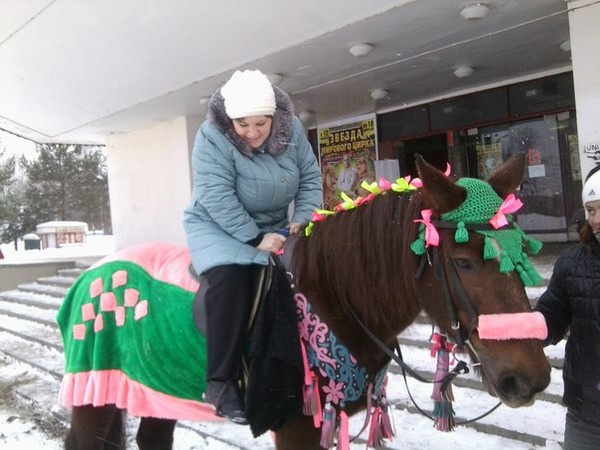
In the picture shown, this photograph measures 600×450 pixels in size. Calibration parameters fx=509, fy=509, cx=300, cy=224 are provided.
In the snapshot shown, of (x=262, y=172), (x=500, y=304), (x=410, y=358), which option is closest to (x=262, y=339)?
(x=262, y=172)

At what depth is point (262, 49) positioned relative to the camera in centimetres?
713

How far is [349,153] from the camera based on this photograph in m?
11.2

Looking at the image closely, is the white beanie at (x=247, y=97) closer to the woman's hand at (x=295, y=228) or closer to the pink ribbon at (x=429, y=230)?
the woman's hand at (x=295, y=228)

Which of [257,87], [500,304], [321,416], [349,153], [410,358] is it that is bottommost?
[410,358]

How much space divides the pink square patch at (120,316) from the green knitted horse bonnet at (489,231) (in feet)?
4.94

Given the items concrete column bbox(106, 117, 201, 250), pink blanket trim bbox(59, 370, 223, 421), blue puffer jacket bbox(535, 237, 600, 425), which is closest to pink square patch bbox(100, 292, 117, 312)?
pink blanket trim bbox(59, 370, 223, 421)

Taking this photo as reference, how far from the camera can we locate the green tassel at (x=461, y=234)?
1.71 metres

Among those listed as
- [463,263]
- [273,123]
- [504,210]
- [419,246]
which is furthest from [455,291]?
[273,123]

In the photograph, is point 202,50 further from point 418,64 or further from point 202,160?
point 202,160

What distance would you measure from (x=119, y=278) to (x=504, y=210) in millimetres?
1856

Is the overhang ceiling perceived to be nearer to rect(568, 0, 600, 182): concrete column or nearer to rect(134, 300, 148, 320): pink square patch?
rect(568, 0, 600, 182): concrete column

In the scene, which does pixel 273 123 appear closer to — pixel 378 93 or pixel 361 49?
pixel 361 49

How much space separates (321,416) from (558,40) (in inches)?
268

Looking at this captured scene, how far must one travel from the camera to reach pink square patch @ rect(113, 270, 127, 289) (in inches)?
102
